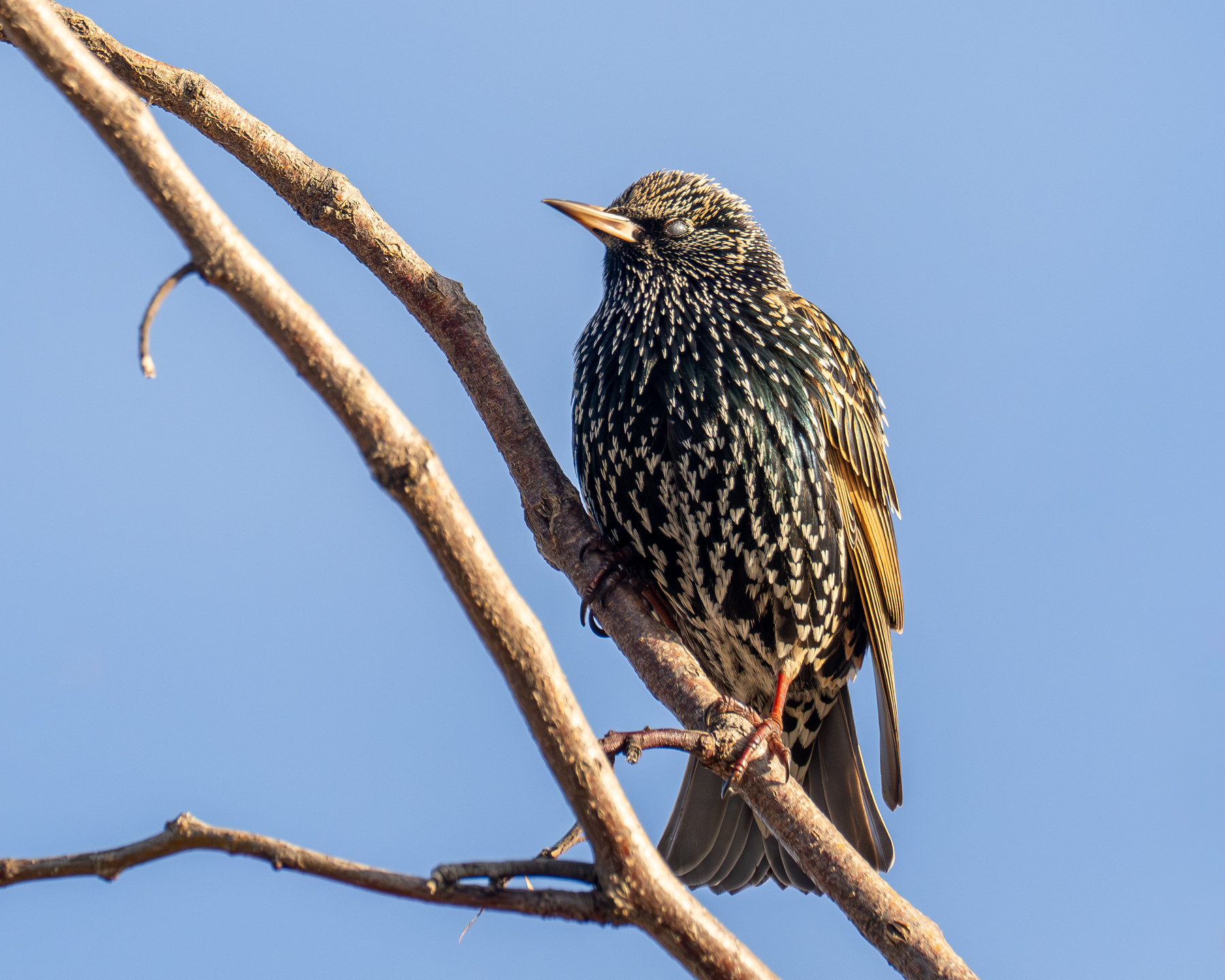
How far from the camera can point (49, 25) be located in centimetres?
183

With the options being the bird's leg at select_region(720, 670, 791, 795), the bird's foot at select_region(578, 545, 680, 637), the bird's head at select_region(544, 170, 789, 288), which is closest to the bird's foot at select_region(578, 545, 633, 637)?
the bird's foot at select_region(578, 545, 680, 637)

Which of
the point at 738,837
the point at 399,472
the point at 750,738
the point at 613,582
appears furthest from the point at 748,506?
the point at 399,472

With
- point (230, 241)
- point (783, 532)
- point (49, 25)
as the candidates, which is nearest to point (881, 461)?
point (783, 532)

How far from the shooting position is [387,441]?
1827 millimetres

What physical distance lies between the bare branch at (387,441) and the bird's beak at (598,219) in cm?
203

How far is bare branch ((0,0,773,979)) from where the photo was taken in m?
1.81

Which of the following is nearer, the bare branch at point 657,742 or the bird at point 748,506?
the bare branch at point 657,742

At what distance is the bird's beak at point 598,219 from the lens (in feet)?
12.6

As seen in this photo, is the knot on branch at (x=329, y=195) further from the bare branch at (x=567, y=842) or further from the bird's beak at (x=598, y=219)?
the bare branch at (x=567, y=842)

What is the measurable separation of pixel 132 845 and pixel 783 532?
7.16ft

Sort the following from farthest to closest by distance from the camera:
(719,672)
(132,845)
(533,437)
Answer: (719,672)
(533,437)
(132,845)

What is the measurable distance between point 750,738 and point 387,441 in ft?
4.50

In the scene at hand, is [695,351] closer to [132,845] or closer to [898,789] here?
[898,789]

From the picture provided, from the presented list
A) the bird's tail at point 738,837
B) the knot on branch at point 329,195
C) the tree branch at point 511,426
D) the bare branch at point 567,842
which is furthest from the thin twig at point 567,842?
the knot on branch at point 329,195
